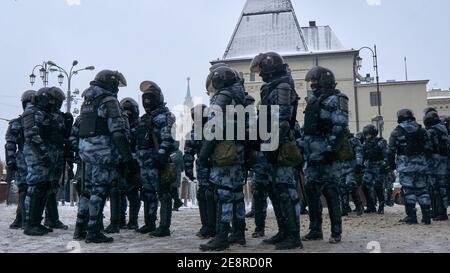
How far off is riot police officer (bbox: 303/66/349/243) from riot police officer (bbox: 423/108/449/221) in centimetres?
430

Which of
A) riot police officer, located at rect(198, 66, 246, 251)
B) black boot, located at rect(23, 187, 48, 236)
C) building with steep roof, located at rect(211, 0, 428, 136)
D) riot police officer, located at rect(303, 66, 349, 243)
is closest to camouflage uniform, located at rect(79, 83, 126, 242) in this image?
black boot, located at rect(23, 187, 48, 236)

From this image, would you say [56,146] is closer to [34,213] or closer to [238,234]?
[34,213]

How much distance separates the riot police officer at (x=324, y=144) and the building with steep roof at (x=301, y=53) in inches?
1546

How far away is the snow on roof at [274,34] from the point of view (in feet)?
156

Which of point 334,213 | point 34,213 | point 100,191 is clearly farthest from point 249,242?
point 34,213

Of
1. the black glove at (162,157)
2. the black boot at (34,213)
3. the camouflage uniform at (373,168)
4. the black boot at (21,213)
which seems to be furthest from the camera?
the camouflage uniform at (373,168)

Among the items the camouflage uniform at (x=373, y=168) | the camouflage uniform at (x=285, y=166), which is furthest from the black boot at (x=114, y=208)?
the camouflage uniform at (x=373, y=168)

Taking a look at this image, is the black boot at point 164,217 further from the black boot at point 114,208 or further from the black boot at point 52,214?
the black boot at point 52,214

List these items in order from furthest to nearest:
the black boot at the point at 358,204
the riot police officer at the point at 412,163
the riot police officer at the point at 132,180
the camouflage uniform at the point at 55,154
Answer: the black boot at the point at 358,204 → the riot police officer at the point at 412,163 → the riot police officer at the point at 132,180 → the camouflage uniform at the point at 55,154

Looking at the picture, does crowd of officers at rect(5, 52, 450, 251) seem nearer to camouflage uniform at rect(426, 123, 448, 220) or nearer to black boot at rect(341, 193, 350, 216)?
camouflage uniform at rect(426, 123, 448, 220)

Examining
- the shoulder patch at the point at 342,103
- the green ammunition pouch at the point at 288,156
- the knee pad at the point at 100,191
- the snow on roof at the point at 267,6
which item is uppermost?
the snow on roof at the point at 267,6

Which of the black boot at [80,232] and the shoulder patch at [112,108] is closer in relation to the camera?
the shoulder patch at [112,108]

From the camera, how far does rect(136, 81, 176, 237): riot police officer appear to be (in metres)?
6.84

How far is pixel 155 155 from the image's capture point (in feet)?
23.2
